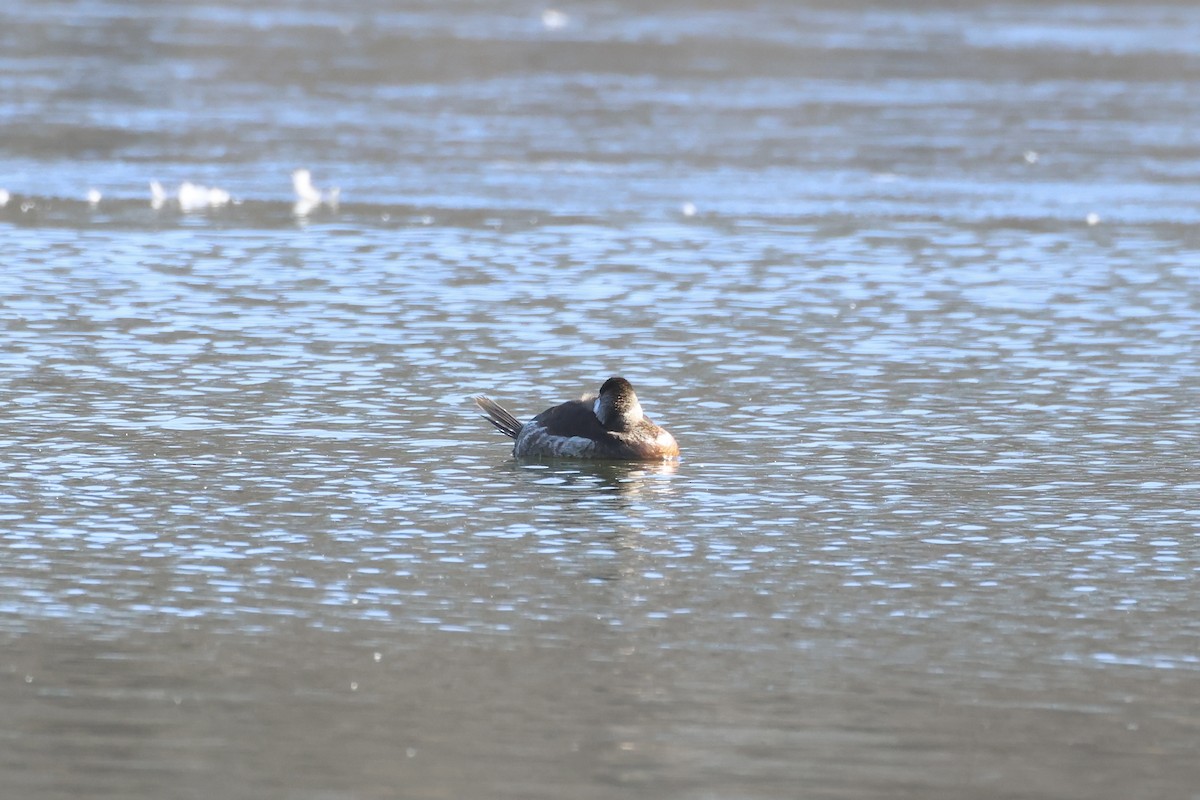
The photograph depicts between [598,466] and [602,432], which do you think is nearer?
[602,432]

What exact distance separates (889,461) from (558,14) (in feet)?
132

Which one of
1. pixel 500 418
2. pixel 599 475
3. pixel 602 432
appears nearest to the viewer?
pixel 599 475

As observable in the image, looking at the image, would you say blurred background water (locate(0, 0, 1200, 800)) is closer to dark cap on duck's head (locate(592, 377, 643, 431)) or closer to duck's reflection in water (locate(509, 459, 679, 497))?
duck's reflection in water (locate(509, 459, 679, 497))

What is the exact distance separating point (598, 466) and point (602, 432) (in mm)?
240

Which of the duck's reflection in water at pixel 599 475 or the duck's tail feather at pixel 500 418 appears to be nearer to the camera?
the duck's reflection in water at pixel 599 475

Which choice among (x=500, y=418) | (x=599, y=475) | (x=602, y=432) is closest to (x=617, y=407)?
(x=602, y=432)

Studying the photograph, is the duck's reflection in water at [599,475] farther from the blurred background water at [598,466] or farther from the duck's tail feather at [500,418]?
the duck's tail feather at [500,418]

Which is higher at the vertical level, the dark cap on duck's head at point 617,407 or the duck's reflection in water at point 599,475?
the dark cap on duck's head at point 617,407

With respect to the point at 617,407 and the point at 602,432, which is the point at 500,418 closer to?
the point at 602,432

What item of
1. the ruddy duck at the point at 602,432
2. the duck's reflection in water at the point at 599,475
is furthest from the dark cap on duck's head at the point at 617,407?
the duck's reflection in water at the point at 599,475

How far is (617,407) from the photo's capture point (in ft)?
42.9

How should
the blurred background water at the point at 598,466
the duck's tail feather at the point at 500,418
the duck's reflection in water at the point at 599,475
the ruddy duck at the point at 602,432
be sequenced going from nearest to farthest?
the blurred background water at the point at 598,466 < the duck's reflection in water at the point at 599,475 < the ruddy duck at the point at 602,432 < the duck's tail feather at the point at 500,418

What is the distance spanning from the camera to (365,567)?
1030 cm

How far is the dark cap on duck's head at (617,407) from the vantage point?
1306 cm
